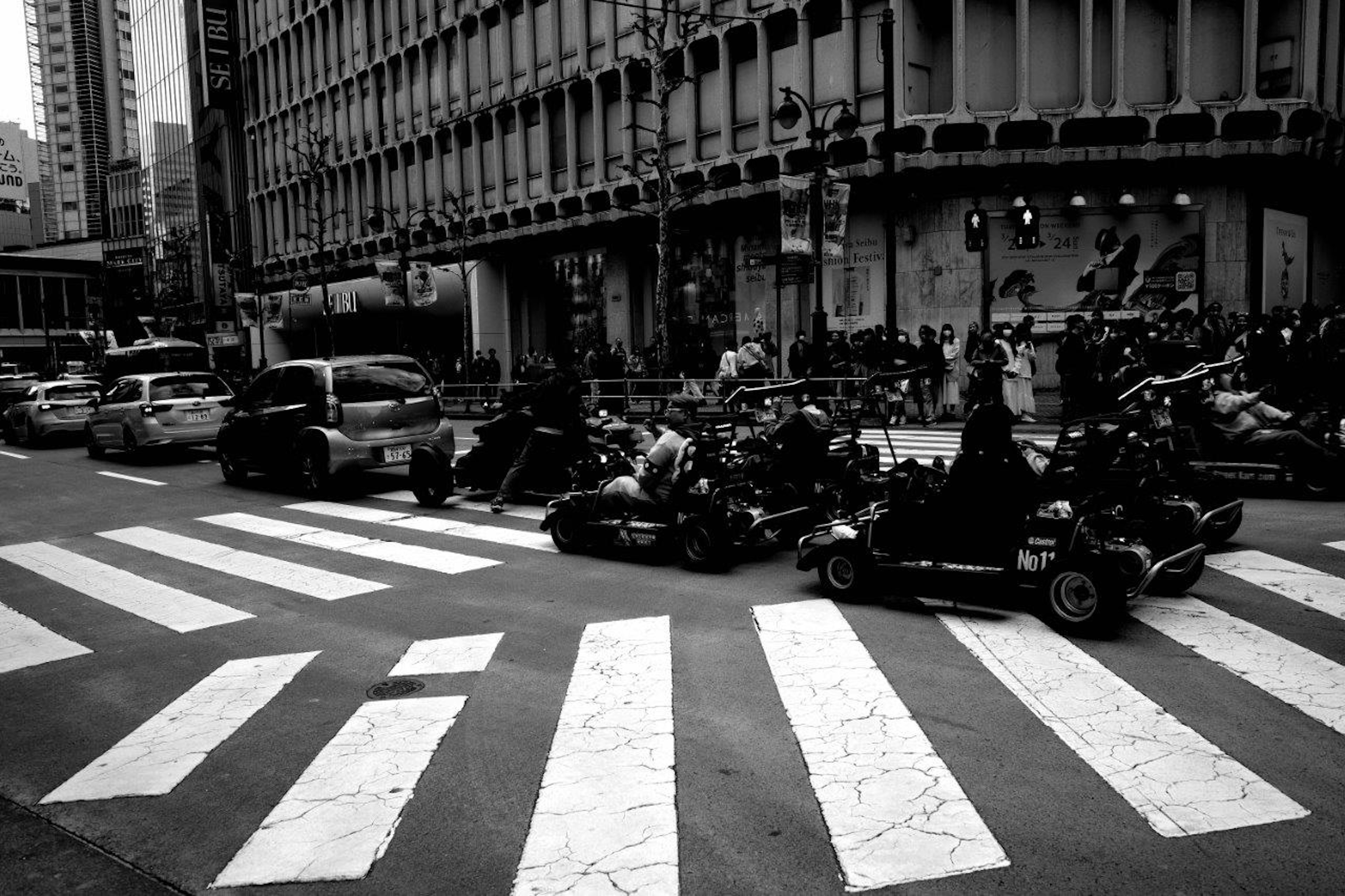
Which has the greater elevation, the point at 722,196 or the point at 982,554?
the point at 722,196

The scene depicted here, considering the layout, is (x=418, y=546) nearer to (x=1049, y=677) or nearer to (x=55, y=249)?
(x=1049, y=677)

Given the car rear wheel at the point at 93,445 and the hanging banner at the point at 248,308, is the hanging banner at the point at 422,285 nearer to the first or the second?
the hanging banner at the point at 248,308

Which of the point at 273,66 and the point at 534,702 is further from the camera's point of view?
the point at 273,66

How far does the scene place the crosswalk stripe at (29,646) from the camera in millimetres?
6789

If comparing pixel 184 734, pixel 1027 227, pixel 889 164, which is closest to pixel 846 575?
pixel 184 734

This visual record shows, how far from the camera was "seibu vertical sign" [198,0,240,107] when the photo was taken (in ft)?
190

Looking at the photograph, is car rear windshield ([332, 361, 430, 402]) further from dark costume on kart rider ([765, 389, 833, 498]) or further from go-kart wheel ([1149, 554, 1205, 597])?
go-kart wheel ([1149, 554, 1205, 597])

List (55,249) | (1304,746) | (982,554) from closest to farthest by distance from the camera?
(1304,746) → (982,554) → (55,249)

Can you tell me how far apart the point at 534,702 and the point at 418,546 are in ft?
16.7

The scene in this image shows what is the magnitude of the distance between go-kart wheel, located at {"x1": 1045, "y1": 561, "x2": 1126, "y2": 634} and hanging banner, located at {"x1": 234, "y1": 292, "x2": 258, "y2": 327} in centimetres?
4507

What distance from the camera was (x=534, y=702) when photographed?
5.49 metres

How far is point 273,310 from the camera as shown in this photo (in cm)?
4584

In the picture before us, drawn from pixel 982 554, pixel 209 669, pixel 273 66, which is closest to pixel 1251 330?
pixel 982 554

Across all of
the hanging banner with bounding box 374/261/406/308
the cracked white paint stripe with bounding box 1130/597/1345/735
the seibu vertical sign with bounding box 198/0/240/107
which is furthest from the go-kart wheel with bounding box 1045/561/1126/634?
the seibu vertical sign with bounding box 198/0/240/107
